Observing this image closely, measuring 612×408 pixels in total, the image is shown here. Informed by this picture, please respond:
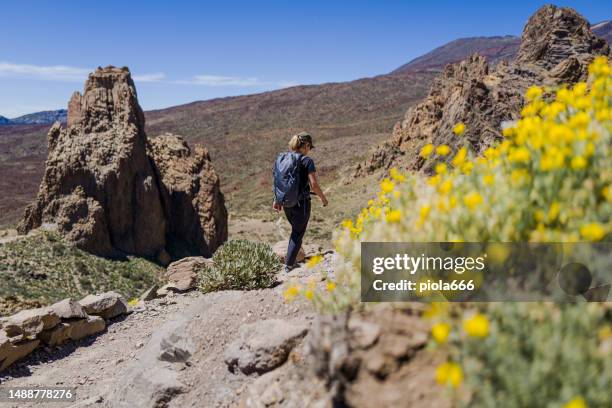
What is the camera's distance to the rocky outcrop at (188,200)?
1038 inches

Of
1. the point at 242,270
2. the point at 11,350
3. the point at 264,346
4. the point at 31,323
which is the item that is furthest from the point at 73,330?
the point at 264,346

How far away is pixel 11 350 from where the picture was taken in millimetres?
7805

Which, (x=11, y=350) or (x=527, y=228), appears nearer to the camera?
(x=527, y=228)

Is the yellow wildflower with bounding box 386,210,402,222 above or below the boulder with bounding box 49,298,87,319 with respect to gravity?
above

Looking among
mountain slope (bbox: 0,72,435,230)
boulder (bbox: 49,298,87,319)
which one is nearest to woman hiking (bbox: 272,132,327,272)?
boulder (bbox: 49,298,87,319)

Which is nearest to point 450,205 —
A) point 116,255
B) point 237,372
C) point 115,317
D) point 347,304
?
point 347,304

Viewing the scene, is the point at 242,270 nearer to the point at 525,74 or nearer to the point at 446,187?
the point at 446,187

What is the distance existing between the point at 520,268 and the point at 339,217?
32.5 m

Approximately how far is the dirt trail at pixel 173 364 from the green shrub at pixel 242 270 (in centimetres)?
32

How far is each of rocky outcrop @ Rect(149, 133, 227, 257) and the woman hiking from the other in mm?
19492

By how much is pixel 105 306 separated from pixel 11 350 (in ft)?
6.16

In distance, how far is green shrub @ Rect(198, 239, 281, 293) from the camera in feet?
25.8

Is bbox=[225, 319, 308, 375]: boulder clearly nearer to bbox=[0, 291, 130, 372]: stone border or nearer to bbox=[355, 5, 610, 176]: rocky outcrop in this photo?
bbox=[0, 291, 130, 372]: stone border

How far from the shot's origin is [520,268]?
8.78 feet
